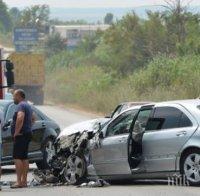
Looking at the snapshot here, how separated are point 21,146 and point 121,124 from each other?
5.92 ft

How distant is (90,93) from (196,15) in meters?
8.72

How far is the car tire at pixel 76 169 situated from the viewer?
16203 mm

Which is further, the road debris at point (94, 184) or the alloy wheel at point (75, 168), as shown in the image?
the alloy wheel at point (75, 168)

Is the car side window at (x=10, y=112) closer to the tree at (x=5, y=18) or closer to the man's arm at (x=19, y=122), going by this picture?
the man's arm at (x=19, y=122)

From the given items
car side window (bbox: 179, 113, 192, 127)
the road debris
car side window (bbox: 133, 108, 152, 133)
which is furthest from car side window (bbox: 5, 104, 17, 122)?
car side window (bbox: 179, 113, 192, 127)

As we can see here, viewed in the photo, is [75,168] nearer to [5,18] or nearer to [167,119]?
[167,119]

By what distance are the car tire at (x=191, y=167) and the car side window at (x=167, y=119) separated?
0.52 metres

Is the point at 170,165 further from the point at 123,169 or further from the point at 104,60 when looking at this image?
the point at 104,60

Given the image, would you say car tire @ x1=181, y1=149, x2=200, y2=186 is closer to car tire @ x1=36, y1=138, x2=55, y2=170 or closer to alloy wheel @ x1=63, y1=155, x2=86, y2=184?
alloy wheel @ x1=63, y1=155, x2=86, y2=184

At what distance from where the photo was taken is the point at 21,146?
1605 centimetres

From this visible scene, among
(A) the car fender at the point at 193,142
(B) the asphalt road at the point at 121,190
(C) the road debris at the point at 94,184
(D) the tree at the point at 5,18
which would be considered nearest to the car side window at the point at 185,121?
(A) the car fender at the point at 193,142

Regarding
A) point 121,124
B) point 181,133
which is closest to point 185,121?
point 181,133

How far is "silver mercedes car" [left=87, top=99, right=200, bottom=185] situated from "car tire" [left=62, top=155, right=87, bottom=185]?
0.12 meters

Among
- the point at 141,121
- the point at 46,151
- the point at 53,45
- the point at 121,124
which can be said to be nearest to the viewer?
the point at 141,121
